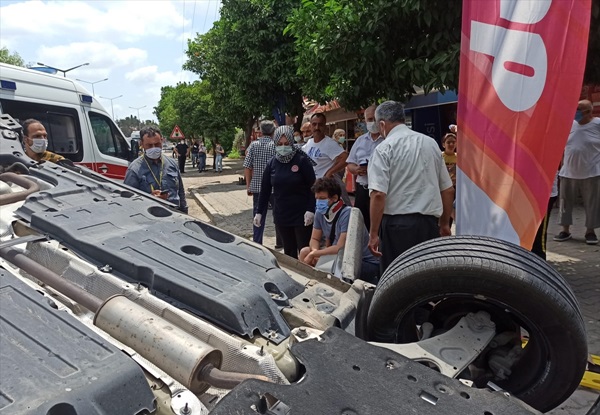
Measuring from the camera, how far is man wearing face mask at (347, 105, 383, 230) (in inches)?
211

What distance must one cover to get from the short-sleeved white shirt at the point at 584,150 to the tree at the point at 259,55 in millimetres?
5899

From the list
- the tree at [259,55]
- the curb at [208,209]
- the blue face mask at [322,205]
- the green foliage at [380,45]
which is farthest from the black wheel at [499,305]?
the tree at [259,55]

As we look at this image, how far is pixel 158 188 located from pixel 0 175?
58.4 inches

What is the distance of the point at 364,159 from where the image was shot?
554cm

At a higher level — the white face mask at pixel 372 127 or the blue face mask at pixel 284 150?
the white face mask at pixel 372 127

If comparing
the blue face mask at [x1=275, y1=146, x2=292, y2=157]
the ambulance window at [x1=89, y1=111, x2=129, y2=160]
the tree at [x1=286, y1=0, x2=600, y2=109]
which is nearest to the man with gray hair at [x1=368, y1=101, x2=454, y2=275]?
the tree at [x1=286, y1=0, x2=600, y2=109]

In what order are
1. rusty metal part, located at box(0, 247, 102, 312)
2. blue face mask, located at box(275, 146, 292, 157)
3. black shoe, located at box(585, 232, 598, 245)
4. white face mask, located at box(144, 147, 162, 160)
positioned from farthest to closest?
black shoe, located at box(585, 232, 598, 245)
blue face mask, located at box(275, 146, 292, 157)
white face mask, located at box(144, 147, 162, 160)
rusty metal part, located at box(0, 247, 102, 312)

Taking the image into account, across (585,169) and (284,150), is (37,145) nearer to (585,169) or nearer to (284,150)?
(284,150)

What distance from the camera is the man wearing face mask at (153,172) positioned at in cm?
454

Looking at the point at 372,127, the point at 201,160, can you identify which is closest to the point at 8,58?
the point at 201,160

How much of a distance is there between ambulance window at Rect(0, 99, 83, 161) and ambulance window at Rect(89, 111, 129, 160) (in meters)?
0.40

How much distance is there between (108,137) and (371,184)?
7.01m

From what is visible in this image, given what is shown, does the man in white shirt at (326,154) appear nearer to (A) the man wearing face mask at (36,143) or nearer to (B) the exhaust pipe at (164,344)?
(A) the man wearing face mask at (36,143)

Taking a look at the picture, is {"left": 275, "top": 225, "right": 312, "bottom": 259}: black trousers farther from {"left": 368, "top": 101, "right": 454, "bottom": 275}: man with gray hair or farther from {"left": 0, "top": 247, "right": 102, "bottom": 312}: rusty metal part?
{"left": 0, "top": 247, "right": 102, "bottom": 312}: rusty metal part
